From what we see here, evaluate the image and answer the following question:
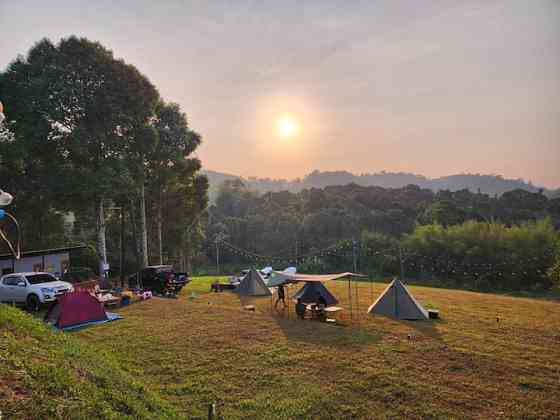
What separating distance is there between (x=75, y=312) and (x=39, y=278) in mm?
4926

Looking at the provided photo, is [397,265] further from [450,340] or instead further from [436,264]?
[450,340]

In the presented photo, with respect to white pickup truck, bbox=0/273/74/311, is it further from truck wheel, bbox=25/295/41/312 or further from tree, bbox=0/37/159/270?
tree, bbox=0/37/159/270

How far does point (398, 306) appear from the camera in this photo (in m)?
13.8

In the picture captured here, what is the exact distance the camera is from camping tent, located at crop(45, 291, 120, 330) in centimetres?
1169

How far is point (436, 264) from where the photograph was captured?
31531 mm

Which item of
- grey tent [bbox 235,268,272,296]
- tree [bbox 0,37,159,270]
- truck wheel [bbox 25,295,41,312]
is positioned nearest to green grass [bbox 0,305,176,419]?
truck wheel [bbox 25,295,41,312]

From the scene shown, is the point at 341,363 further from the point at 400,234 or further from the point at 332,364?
the point at 400,234

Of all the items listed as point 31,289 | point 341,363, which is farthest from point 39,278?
point 341,363

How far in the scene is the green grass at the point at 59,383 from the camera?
Answer: 187 inches

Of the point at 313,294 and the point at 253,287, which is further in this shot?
the point at 253,287

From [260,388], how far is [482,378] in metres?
5.12

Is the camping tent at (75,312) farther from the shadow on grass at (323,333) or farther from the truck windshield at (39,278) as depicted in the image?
the shadow on grass at (323,333)

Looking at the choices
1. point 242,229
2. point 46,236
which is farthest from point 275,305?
point 242,229

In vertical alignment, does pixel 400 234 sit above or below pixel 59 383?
above
